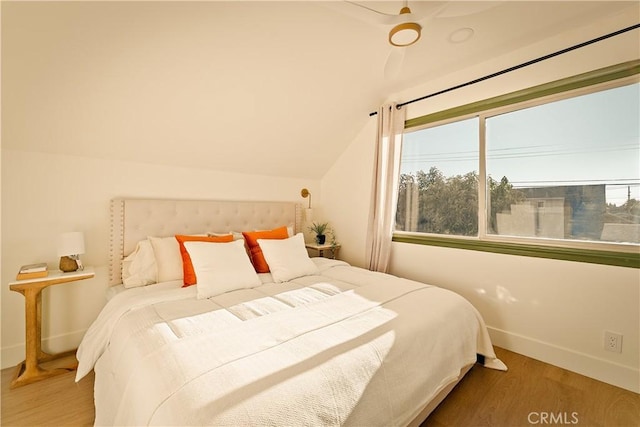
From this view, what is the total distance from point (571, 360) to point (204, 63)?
11.5 feet

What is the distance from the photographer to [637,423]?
1.53 m

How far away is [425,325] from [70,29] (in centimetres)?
257

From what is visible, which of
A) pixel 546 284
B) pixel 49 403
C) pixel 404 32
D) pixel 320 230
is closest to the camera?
pixel 404 32

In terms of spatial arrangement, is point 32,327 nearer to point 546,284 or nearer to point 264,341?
point 264,341

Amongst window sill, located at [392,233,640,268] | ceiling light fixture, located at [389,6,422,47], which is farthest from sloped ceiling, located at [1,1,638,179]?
window sill, located at [392,233,640,268]

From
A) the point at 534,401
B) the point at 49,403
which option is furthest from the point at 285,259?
the point at 534,401

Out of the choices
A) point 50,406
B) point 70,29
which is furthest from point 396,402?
point 70,29

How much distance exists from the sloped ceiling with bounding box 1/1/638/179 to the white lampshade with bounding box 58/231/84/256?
728 mm

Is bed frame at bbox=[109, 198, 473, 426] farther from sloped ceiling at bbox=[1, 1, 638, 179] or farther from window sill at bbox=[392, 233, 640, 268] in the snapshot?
window sill at bbox=[392, 233, 640, 268]

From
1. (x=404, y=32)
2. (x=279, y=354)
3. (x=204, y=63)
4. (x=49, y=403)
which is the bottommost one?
(x=49, y=403)

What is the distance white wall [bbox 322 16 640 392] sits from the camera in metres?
1.85

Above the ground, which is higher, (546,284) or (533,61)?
(533,61)

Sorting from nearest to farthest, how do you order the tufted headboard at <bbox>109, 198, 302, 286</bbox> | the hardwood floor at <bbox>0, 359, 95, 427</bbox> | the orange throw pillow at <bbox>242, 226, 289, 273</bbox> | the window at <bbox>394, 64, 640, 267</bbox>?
the hardwood floor at <bbox>0, 359, 95, 427</bbox>
the window at <bbox>394, 64, 640, 267</bbox>
the tufted headboard at <bbox>109, 198, 302, 286</bbox>
the orange throw pillow at <bbox>242, 226, 289, 273</bbox>

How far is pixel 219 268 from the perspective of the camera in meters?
2.04
